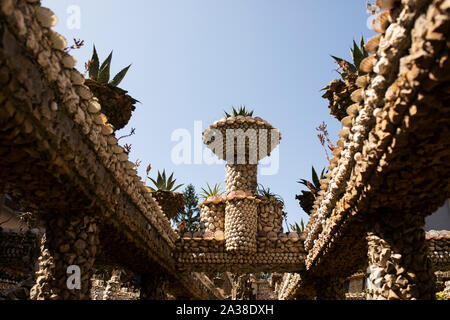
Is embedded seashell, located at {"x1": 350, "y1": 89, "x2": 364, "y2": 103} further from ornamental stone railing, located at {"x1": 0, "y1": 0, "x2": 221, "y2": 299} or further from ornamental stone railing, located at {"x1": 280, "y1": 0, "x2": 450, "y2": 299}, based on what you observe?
ornamental stone railing, located at {"x1": 0, "y1": 0, "x2": 221, "y2": 299}

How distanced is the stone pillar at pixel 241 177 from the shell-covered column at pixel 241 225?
2948 mm

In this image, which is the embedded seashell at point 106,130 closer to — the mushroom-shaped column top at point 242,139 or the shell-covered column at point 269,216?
the shell-covered column at point 269,216

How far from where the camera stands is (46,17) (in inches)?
154

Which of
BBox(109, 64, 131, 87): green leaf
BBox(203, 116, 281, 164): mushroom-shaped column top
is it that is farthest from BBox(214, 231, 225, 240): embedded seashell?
BBox(109, 64, 131, 87): green leaf

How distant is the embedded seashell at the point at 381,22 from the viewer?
155 inches

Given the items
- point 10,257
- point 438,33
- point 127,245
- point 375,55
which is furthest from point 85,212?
point 10,257

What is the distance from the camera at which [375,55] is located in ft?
14.1

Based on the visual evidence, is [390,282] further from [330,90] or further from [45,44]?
[330,90]

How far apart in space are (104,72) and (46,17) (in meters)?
6.45

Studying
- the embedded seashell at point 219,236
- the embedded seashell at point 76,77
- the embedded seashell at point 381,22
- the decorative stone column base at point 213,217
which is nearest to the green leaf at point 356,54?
the embedded seashell at point 219,236

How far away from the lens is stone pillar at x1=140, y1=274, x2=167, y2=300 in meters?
12.0

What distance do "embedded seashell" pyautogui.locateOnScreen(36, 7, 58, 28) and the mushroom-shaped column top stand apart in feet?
41.4
